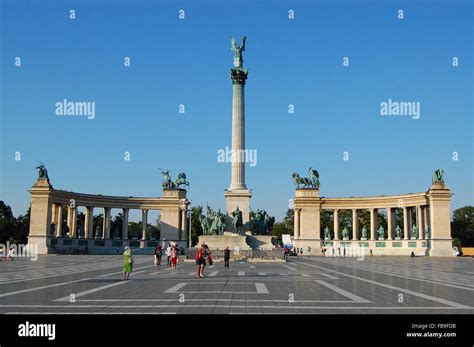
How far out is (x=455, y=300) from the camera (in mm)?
19109

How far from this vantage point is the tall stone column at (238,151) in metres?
61.2

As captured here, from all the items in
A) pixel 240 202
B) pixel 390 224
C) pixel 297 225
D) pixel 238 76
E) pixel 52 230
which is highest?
pixel 238 76

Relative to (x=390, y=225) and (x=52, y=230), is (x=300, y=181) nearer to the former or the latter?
(x=390, y=225)

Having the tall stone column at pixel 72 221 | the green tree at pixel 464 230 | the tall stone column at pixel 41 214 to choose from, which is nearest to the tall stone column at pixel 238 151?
the tall stone column at pixel 41 214

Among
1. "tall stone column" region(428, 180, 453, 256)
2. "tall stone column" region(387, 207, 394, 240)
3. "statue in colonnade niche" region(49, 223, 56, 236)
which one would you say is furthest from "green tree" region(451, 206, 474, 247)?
"statue in colonnade niche" region(49, 223, 56, 236)

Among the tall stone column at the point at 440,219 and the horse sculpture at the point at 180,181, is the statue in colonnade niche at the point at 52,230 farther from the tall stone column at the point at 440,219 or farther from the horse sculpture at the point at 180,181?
the tall stone column at the point at 440,219

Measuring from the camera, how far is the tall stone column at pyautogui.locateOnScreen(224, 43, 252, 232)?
6122 centimetres

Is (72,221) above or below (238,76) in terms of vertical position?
below

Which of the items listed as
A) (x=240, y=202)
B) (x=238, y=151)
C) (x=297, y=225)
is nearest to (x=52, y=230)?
(x=297, y=225)

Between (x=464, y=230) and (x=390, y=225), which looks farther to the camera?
(x=464, y=230)

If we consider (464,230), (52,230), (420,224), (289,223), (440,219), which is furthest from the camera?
(289,223)

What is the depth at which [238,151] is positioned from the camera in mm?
63281
